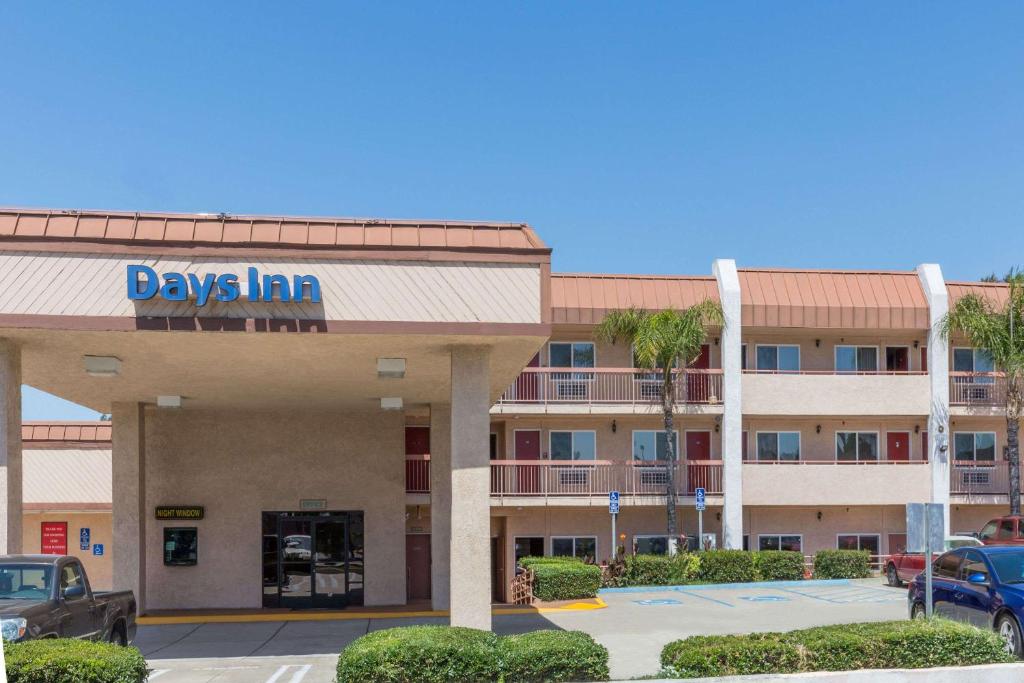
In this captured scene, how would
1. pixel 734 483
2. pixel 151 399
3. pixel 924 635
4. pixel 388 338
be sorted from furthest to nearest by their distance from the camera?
pixel 734 483 < pixel 151 399 < pixel 388 338 < pixel 924 635

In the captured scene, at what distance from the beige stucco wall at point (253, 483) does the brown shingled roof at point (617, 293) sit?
10475 millimetres

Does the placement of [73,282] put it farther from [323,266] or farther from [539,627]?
[539,627]

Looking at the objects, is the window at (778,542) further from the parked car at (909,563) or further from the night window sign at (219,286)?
the night window sign at (219,286)

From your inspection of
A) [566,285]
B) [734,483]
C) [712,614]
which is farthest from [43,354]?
[734,483]

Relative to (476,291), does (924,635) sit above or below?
below

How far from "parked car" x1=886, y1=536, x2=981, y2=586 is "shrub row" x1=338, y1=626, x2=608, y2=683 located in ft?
60.4

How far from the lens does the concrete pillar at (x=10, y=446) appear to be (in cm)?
1427

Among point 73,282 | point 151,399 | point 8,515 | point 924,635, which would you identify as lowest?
point 924,635

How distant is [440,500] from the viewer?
23734mm

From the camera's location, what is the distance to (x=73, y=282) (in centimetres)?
1363

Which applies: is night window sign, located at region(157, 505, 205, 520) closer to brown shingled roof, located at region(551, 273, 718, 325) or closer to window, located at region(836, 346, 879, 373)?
brown shingled roof, located at region(551, 273, 718, 325)

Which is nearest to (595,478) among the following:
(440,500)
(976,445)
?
(440,500)

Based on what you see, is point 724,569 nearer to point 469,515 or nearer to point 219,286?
point 469,515

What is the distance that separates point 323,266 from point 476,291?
6.90 ft
